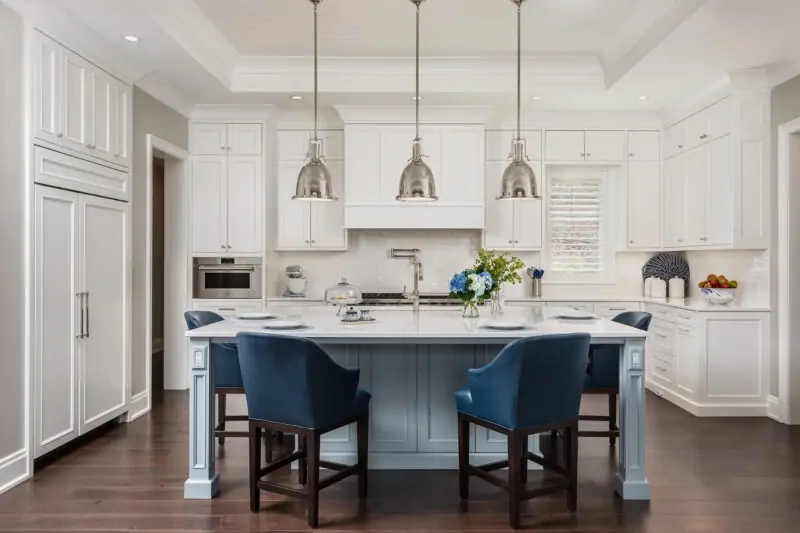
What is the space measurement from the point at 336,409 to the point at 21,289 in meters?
1.98

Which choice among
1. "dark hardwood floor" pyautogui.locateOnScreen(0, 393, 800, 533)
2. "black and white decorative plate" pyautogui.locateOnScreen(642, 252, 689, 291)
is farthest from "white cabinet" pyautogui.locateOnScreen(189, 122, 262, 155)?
"black and white decorative plate" pyautogui.locateOnScreen(642, 252, 689, 291)

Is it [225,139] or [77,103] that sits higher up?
[225,139]

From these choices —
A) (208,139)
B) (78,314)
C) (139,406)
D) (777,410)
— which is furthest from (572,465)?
(208,139)

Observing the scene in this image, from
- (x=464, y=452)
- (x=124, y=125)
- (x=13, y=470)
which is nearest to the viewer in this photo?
(x=464, y=452)

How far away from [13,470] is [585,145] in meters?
5.39

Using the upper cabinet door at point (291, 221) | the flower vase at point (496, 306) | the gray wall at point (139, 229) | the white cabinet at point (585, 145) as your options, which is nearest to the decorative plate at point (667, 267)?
the white cabinet at point (585, 145)

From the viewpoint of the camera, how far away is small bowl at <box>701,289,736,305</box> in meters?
4.62

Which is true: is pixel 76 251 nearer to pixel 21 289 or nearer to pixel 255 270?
pixel 21 289

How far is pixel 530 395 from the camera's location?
8.48ft

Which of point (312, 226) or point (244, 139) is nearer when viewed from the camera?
point (244, 139)

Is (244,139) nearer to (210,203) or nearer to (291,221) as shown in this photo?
(210,203)

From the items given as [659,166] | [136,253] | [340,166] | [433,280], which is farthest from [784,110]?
[136,253]

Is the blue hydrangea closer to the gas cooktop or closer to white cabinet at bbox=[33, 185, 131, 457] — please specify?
the gas cooktop

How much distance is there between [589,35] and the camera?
441 cm
